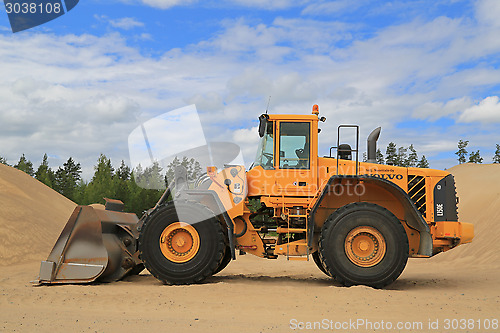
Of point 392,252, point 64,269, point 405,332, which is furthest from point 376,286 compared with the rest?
point 64,269

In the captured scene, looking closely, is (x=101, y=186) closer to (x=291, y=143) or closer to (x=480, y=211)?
(x=480, y=211)

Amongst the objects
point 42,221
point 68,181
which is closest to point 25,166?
point 68,181

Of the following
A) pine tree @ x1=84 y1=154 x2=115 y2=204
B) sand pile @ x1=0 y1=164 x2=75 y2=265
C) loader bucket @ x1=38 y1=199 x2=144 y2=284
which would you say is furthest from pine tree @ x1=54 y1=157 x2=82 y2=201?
loader bucket @ x1=38 y1=199 x2=144 y2=284

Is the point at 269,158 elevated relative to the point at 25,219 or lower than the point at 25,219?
elevated

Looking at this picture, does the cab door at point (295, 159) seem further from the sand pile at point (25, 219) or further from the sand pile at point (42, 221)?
the sand pile at point (25, 219)

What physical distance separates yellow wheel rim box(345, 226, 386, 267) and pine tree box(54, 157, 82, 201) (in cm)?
4803

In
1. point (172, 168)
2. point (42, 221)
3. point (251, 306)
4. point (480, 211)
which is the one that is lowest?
point (251, 306)

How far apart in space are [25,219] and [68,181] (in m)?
49.8

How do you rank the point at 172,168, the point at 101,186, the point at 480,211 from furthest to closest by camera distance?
the point at 101,186, the point at 480,211, the point at 172,168

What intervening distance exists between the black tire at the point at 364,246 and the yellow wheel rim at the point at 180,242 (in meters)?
2.51

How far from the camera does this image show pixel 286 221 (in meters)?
9.89

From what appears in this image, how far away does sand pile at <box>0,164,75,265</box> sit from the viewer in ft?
49.9

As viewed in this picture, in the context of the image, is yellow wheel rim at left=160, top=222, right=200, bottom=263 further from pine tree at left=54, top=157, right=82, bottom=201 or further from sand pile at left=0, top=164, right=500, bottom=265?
pine tree at left=54, top=157, right=82, bottom=201

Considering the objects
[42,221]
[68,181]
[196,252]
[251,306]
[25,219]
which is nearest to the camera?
[251,306]
